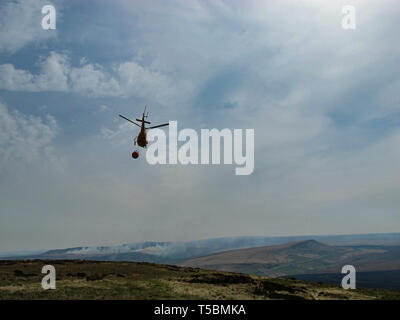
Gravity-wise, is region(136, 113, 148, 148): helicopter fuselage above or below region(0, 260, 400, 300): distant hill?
above

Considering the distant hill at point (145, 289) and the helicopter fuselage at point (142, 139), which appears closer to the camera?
the distant hill at point (145, 289)

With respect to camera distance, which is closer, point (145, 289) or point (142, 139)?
point (145, 289)

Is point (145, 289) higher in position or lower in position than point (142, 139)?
lower

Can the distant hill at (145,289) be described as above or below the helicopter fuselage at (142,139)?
below

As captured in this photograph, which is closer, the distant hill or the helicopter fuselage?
the distant hill

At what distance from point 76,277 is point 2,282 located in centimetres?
873
